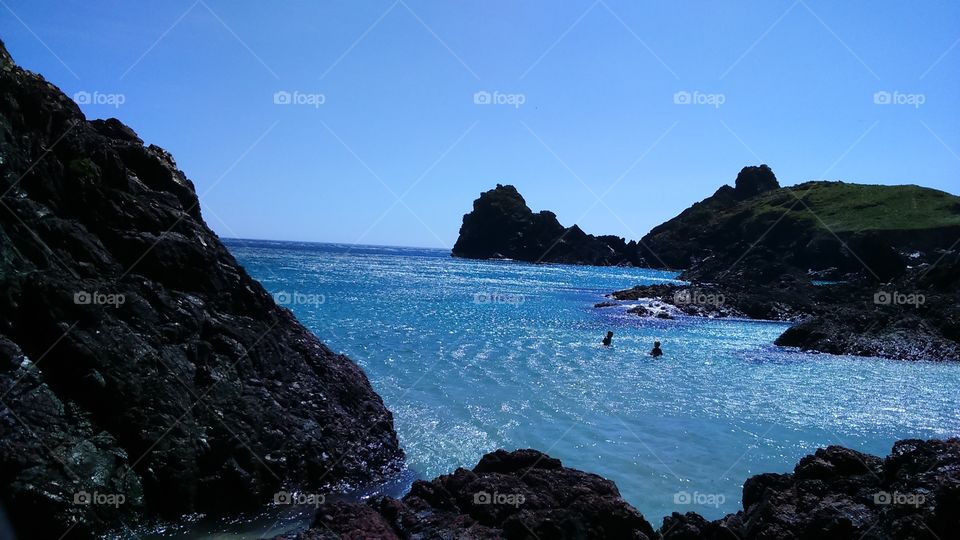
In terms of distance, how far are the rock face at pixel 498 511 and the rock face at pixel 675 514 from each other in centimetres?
2

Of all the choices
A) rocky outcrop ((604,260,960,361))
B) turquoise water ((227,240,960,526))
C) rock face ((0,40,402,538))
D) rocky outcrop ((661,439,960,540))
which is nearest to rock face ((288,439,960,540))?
rocky outcrop ((661,439,960,540))

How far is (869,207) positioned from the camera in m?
153

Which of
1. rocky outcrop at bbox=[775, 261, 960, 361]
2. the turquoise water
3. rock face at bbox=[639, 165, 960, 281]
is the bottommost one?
the turquoise water

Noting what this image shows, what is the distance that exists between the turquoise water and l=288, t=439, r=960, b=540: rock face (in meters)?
3.84

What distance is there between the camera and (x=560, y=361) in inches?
1308

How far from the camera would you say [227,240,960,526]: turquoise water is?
17.1 metres

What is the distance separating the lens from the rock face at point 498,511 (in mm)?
9383

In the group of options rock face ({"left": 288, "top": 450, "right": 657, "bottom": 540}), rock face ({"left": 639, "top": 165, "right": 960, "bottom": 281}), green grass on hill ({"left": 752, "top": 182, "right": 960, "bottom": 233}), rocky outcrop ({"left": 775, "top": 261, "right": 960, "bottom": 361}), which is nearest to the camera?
rock face ({"left": 288, "top": 450, "right": 657, "bottom": 540})

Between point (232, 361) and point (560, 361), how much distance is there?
2204 cm

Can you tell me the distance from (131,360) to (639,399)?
19343 mm

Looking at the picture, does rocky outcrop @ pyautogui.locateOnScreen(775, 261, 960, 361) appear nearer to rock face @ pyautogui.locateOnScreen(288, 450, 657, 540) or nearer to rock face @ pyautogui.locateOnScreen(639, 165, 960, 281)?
rock face @ pyautogui.locateOnScreen(639, 165, 960, 281)

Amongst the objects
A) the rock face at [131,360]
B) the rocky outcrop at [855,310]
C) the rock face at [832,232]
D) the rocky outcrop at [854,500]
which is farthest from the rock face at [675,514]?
the rock face at [832,232]

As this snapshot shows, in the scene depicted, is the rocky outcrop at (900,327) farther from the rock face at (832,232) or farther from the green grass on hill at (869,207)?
the green grass on hill at (869,207)

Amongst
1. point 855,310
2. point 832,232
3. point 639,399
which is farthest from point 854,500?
point 832,232
